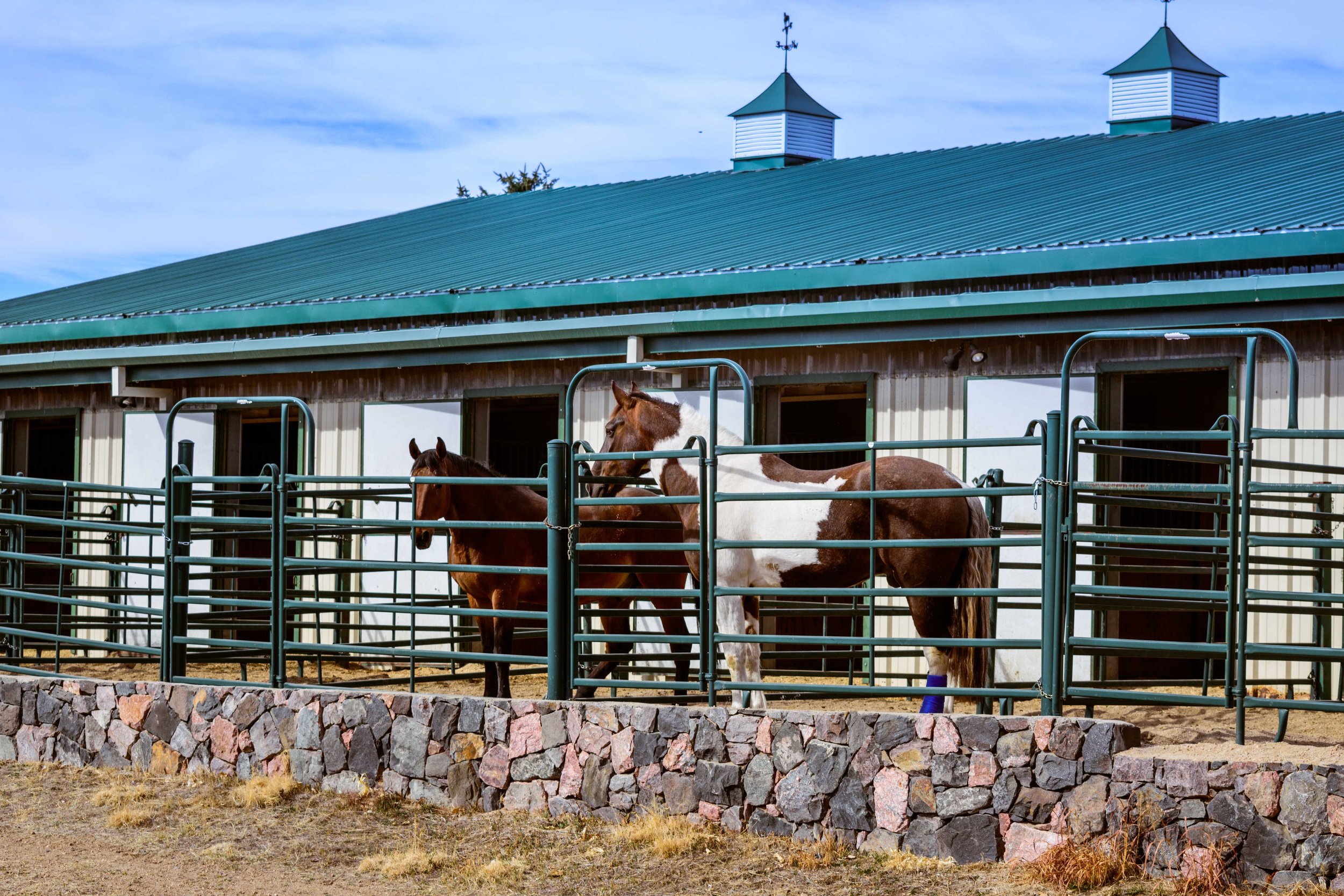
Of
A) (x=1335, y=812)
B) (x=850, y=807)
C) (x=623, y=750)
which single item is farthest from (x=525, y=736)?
(x=1335, y=812)

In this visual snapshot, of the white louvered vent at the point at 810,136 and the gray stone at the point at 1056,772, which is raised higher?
the white louvered vent at the point at 810,136

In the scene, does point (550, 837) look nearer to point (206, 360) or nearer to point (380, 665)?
point (380, 665)

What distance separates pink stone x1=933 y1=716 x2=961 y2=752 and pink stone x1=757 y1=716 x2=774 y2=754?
0.78m

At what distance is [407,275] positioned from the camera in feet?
45.2

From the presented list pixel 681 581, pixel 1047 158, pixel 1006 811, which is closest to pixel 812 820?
pixel 1006 811

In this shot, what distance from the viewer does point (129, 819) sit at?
25.8ft

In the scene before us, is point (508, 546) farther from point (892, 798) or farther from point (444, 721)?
point (892, 798)

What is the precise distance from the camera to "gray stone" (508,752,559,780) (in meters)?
7.64

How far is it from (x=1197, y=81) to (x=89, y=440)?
37.3ft

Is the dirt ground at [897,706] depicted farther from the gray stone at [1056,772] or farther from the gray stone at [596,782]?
the gray stone at [596,782]

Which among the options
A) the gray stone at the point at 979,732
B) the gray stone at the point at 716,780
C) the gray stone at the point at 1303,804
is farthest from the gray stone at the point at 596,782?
the gray stone at the point at 1303,804

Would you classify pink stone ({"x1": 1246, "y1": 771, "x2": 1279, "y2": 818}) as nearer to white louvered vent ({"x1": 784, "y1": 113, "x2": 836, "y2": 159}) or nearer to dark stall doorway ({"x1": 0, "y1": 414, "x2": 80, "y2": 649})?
dark stall doorway ({"x1": 0, "y1": 414, "x2": 80, "y2": 649})

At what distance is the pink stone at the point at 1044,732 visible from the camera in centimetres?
634

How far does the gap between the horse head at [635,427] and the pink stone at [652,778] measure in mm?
1915
